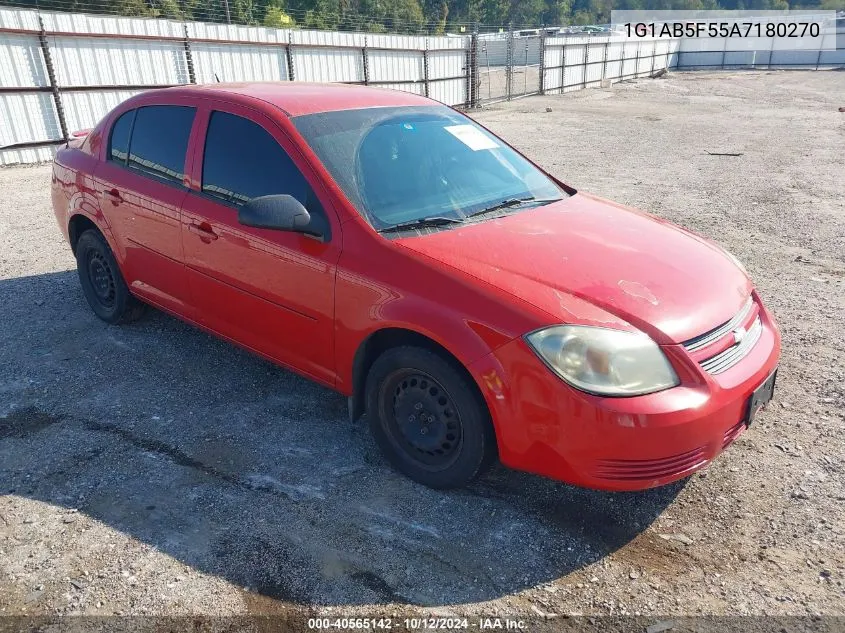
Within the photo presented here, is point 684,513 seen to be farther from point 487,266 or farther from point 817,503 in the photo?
point 487,266

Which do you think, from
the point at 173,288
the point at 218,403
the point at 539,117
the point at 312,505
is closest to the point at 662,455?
the point at 312,505

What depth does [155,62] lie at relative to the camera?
557 inches

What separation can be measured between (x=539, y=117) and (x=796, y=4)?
12970cm

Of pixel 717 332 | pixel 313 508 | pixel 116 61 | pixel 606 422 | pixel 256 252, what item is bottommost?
pixel 313 508

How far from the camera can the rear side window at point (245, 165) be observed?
3393mm

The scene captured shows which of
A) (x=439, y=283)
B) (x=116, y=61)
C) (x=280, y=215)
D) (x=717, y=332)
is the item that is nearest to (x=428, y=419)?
(x=439, y=283)

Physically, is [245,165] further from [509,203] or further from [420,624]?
[420,624]

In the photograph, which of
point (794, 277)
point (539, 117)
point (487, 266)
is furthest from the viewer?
point (539, 117)

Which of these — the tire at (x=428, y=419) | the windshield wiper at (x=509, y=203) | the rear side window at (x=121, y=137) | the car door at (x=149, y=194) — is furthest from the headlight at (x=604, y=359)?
the rear side window at (x=121, y=137)

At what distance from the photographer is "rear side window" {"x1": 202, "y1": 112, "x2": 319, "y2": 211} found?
3.39 metres

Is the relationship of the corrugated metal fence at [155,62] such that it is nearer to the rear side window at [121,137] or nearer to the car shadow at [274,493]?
the rear side window at [121,137]

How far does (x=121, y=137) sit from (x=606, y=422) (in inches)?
153

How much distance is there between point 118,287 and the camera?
15.8 ft

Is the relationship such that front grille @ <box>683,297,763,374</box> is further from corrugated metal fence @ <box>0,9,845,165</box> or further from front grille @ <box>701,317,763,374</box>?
corrugated metal fence @ <box>0,9,845,165</box>
